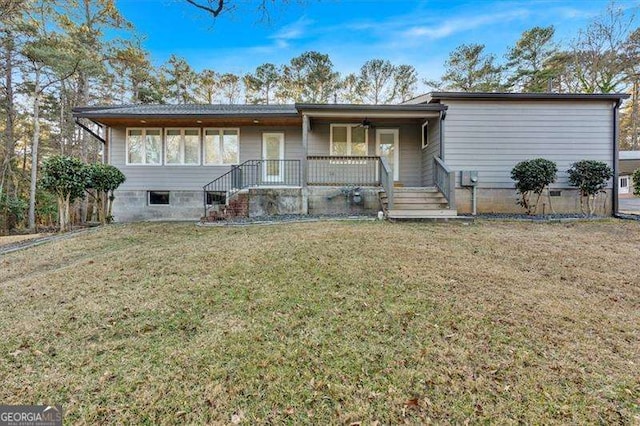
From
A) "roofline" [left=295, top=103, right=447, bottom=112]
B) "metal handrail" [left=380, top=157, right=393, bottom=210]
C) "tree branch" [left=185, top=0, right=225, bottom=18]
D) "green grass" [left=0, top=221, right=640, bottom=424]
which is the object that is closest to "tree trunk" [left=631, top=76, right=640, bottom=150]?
"roofline" [left=295, top=103, right=447, bottom=112]

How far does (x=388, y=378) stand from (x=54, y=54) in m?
18.9

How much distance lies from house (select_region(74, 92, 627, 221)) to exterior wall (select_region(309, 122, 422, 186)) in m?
0.04

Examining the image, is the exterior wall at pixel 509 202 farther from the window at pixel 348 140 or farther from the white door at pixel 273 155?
the white door at pixel 273 155

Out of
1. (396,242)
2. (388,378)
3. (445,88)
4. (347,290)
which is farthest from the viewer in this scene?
(445,88)

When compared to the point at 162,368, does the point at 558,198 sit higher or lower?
higher

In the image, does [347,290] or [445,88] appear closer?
[347,290]

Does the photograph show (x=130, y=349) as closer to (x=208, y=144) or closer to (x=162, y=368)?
(x=162, y=368)

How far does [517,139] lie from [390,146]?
4091mm

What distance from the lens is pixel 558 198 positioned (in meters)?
9.80

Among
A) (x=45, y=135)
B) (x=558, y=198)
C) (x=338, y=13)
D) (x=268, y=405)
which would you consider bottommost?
(x=268, y=405)

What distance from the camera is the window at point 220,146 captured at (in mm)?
11445

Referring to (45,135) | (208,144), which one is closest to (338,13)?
(208,144)

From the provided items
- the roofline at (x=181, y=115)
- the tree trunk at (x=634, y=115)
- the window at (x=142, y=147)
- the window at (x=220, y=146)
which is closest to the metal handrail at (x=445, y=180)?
the roofline at (x=181, y=115)

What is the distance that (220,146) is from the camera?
37.6 ft
